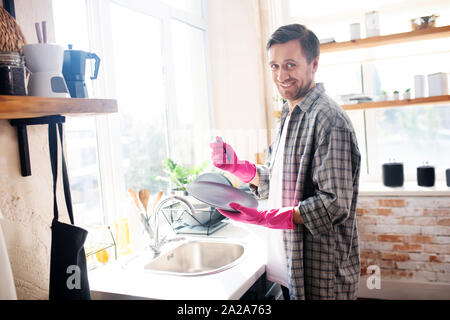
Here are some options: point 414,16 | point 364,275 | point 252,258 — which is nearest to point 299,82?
point 252,258

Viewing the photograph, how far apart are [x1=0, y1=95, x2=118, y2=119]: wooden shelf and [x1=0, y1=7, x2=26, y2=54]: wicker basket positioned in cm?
19

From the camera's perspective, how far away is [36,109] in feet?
2.70

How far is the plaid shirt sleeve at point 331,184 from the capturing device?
48.6 inches

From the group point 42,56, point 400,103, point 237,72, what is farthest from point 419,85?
point 42,56

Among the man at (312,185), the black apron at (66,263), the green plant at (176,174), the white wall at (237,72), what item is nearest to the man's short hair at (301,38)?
the man at (312,185)

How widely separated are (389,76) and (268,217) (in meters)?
2.17

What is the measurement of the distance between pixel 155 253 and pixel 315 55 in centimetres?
103

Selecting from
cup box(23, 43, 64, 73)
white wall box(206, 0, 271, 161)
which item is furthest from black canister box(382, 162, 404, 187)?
cup box(23, 43, 64, 73)

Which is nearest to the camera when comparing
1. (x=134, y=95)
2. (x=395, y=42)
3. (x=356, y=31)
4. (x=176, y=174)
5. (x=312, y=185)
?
(x=312, y=185)

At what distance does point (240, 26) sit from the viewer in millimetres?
3166

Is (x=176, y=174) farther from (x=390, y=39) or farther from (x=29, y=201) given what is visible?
(x=390, y=39)

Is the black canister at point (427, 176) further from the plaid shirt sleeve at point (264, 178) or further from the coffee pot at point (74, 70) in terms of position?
the coffee pot at point (74, 70)

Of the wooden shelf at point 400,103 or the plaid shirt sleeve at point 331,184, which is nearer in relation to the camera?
the plaid shirt sleeve at point 331,184
